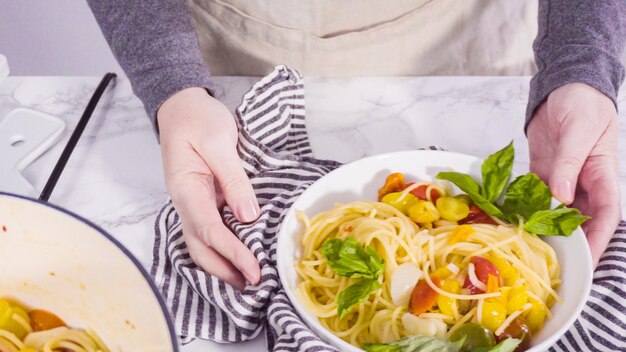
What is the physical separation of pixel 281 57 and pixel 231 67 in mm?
123

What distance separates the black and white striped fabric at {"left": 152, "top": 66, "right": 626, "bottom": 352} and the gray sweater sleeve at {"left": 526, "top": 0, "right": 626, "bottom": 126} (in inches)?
10.0

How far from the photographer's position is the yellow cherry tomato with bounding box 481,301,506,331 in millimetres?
806

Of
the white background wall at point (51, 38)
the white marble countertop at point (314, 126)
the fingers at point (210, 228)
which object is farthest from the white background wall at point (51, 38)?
the fingers at point (210, 228)

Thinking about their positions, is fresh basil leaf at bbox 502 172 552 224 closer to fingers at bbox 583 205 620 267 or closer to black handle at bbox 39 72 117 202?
fingers at bbox 583 205 620 267

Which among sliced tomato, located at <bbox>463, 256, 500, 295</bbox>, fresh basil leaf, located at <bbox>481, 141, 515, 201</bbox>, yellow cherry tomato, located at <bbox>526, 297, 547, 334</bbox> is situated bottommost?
yellow cherry tomato, located at <bbox>526, 297, 547, 334</bbox>

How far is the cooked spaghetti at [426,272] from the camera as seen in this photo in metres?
0.82

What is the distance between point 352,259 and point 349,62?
64 centimetres

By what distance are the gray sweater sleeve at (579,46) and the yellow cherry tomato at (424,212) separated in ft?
0.93

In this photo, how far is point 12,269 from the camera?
762 millimetres

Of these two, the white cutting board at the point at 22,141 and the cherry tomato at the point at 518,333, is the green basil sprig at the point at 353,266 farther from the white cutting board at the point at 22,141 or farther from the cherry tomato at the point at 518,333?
the white cutting board at the point at 22,141

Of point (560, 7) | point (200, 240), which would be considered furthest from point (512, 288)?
point (560, 7)

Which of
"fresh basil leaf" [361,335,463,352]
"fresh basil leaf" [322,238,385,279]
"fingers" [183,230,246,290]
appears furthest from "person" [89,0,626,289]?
"fresh basil leaf" [361,335,463,352]

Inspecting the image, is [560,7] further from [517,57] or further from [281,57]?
[281,57]

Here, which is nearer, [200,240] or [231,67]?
[200,240]
